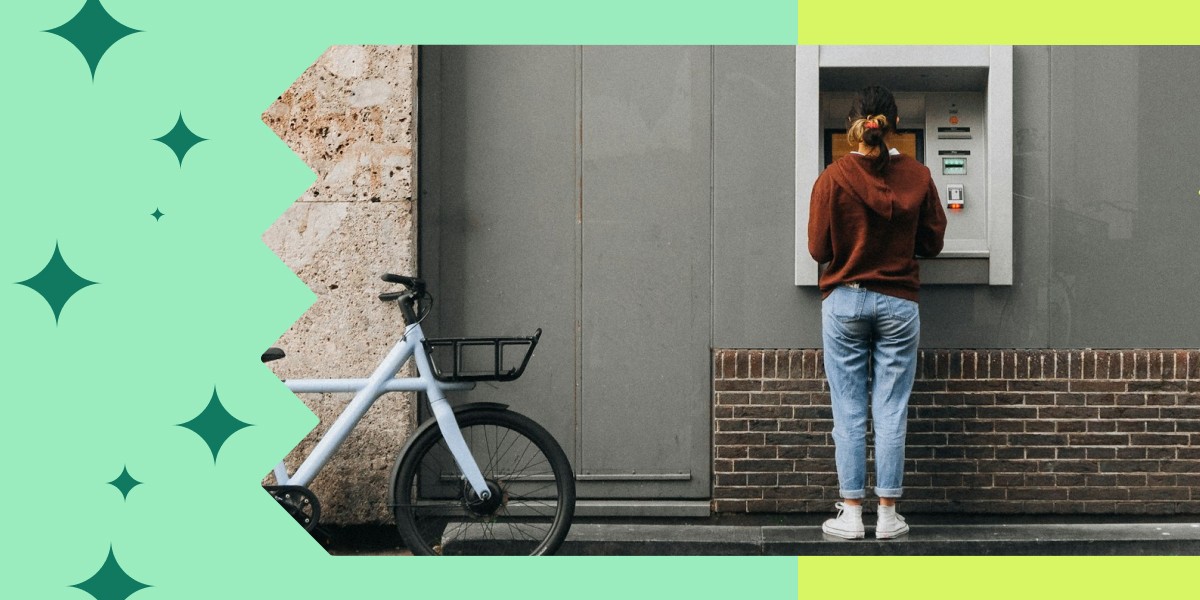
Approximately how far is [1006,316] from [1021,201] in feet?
1.89

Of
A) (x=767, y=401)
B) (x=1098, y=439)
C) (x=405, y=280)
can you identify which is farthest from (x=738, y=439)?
(x=405, y=280)

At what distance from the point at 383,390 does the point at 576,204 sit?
142cm

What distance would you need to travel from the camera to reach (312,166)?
17.6 ft

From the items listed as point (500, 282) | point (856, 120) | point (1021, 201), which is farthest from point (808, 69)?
point (500, 282)

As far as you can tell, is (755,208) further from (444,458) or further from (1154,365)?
(1154,365)

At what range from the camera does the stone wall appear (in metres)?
5.31

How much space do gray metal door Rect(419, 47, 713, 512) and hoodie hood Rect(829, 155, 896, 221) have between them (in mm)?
795

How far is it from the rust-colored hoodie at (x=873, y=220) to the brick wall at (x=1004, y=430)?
71cm

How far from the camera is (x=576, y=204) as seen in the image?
548 cm

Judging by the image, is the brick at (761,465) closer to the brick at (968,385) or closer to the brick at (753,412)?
the brick at (753,412)

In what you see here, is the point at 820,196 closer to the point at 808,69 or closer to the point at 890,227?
the point at 890,227

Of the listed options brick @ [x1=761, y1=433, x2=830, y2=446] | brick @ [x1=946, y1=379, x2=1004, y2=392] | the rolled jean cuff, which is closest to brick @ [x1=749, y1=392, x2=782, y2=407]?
brick @ [x1=761, y1=433, x2=830, y2=446]

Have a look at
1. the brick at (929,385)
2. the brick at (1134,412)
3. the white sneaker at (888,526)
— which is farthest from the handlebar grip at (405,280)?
the brick at (1134,412)

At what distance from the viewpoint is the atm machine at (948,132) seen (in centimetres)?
528
